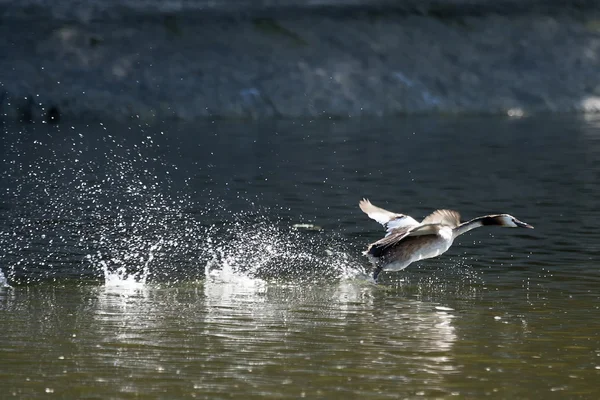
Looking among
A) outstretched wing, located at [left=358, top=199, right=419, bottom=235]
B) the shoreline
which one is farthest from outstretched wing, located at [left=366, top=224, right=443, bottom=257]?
the shoreline

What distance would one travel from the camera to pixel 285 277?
1325 cm

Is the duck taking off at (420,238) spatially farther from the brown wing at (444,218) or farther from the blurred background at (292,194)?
the blurred background at (292,194)

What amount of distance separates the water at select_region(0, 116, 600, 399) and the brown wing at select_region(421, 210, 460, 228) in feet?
2.72

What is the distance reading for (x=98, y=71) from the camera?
35250 mm

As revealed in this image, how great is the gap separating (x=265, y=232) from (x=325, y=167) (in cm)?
750

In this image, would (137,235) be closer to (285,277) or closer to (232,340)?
(285,277)

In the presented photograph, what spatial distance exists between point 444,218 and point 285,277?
2353mm

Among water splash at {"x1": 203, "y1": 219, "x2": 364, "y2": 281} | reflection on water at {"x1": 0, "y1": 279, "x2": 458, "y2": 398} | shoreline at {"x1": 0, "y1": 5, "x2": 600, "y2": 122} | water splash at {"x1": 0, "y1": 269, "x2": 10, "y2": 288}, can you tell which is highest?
shoreline at {"x1": 0, "y1": 5, "x2": 600, "y2": 122}

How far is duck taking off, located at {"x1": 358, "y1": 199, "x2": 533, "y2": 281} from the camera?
1183 cm

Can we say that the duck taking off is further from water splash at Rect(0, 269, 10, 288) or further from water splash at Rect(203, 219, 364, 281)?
water splash at Rect(0, 269, 10, 288)

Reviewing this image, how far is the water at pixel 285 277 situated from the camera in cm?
863

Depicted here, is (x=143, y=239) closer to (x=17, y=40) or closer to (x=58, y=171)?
(x=58, y=171)

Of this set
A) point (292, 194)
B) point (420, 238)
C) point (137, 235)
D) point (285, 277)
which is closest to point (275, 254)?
point (285, 277)

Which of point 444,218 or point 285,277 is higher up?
point 444,218
